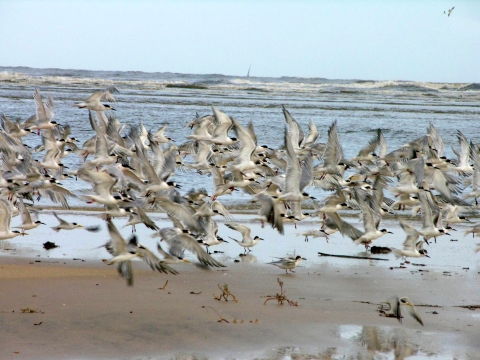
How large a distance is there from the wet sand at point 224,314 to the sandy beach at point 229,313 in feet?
0.03

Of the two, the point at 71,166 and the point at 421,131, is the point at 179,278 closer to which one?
the point at 71,166

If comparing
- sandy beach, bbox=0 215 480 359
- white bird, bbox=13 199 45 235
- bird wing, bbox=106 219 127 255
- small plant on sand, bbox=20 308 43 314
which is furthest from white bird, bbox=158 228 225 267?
white bird, bbox=13 199 45 235

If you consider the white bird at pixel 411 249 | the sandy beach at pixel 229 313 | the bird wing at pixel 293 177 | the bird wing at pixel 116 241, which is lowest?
the sandy beach at pixel 229 313

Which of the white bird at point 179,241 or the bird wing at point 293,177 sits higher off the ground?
the bird wing at point 293,177

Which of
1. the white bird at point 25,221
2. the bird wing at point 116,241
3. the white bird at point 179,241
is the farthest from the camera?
the white bird at point 25,221

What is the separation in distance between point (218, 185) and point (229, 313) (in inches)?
214

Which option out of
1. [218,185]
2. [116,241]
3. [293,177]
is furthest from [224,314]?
[218,185]

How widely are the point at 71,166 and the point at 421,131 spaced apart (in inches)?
608

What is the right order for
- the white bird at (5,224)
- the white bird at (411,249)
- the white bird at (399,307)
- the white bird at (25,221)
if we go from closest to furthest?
the white bird at (399,307)
the white bird at (5,224)
the white bird at (411,249)
the white bird at (25,221)

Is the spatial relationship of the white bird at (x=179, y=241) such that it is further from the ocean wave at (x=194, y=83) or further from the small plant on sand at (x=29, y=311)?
the ocean wave at (x=194, y=83)

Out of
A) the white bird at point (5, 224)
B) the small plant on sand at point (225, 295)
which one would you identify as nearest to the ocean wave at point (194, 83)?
the white bird at point (5, 224)

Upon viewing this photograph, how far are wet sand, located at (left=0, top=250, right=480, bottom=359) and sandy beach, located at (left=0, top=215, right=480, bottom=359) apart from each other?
1 cm

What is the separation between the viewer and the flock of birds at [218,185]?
9.21m

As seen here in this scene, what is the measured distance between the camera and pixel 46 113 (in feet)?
44.4
